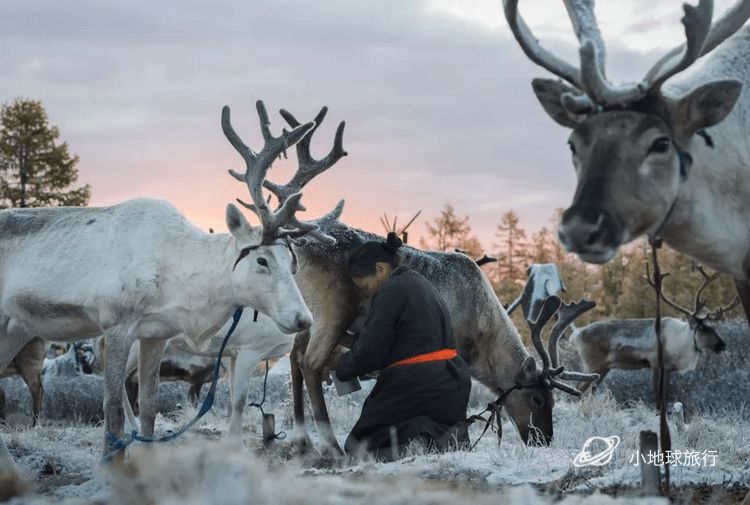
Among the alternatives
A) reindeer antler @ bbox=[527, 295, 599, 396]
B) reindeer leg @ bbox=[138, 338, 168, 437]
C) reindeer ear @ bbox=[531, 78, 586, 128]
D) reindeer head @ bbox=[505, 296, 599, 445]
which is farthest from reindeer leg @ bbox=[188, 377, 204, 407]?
reindeer ear @ bbox=[531, 78, 586, 128]

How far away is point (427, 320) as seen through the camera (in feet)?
24.0

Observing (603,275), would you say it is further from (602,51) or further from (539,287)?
(602,51)

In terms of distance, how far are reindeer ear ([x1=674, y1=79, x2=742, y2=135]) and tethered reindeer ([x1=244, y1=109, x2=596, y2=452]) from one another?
198 inches

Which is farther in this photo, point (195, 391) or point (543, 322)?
point (195, 391)

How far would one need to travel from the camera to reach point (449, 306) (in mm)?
10141

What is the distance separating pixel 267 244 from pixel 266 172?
3.13ft

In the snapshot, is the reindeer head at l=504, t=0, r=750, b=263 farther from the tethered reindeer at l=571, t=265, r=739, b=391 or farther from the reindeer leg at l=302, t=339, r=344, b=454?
the tethered reindeer at l=571, t=265, r=739, b=391

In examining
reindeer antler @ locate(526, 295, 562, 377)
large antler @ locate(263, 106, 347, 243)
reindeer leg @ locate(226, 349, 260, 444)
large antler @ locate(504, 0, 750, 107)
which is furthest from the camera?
reindeer antler @ locate(526, 295, 562, 377)

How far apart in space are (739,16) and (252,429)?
28.5 ft

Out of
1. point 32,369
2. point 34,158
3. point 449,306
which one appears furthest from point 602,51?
point 34,158

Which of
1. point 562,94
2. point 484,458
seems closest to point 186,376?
point 484,458

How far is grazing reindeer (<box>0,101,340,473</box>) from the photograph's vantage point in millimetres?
7320

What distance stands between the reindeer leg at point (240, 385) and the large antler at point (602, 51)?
573cm

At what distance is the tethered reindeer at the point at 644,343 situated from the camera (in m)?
18.3
